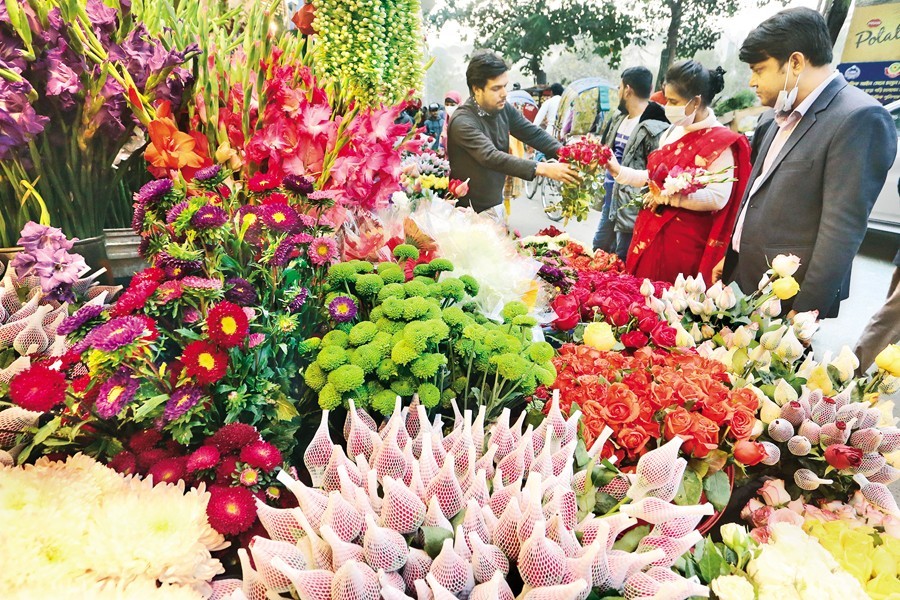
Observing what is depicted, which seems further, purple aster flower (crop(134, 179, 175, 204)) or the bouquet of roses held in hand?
the bouquet of roses held in hand

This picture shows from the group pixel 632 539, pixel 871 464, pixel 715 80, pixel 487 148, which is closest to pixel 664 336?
pixel 871 464

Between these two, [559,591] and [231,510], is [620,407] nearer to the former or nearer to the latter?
[559,591]

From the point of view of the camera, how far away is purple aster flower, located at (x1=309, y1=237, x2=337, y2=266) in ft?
2.56

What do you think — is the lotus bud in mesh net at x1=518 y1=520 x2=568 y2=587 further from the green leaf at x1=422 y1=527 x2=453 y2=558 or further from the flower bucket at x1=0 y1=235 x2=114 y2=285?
the flower bucket at x1=0 y1=235 x2=114 y2=285

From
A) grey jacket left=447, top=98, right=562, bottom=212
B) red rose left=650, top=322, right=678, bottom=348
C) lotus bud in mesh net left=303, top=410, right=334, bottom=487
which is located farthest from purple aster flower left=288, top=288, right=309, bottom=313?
grey jacket left=447, top=98, right=562, bottom=212

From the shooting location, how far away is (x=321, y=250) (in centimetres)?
80

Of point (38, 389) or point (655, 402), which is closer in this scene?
point (38, 389)

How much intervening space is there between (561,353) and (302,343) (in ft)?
2.10

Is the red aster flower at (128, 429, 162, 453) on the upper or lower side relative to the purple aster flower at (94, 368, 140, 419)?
lower

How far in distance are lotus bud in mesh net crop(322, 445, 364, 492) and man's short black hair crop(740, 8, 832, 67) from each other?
1992mm

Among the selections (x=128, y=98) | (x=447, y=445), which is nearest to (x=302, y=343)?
(x=447, y=445)

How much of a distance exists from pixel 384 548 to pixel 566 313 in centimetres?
93

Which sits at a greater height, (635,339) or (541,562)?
(541,562)

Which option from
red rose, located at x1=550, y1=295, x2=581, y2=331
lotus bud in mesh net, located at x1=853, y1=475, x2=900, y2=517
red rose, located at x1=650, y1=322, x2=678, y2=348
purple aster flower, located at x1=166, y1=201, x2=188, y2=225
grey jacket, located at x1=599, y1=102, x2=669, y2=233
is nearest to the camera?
purple aster flower, located at x1=166, y1=201, x2=188, y2=225
